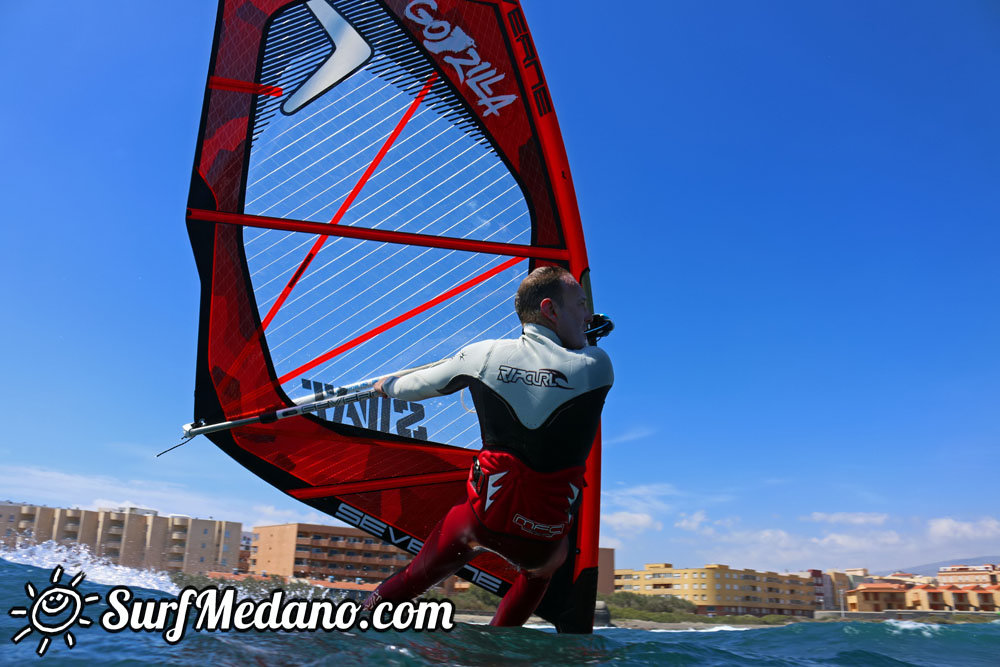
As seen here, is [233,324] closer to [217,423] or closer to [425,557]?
[217,423]

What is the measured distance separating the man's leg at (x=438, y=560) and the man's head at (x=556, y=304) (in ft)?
2.64

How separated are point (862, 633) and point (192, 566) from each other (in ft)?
19.4

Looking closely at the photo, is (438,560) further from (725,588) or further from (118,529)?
(725,588)

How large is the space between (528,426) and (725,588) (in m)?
85.4

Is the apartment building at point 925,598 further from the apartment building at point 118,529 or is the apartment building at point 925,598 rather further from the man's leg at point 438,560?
the man's leg at point 438,560

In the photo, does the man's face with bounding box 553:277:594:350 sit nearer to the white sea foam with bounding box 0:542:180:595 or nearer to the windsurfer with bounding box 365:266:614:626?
the windsurfer with bounding box 365:266:614:626

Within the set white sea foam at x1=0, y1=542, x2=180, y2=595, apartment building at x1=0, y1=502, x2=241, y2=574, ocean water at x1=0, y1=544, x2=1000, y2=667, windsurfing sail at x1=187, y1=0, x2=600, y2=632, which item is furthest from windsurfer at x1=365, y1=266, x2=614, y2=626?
apartment building at x1=0, y1=502, x2=241, y2=574

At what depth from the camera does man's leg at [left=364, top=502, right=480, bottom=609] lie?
2.61m

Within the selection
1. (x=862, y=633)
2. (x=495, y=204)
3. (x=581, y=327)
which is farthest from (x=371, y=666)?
(x=862, y=633)

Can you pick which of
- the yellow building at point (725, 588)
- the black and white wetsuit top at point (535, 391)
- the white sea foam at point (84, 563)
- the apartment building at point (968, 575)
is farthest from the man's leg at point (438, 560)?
the apartment building at point (968, 575)

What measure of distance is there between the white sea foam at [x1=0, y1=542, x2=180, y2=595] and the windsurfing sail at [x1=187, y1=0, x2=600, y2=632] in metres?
1.96

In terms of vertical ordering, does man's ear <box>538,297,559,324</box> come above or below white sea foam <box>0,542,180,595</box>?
above

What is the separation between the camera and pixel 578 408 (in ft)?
8.36

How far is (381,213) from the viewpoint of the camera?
4.64 meters
